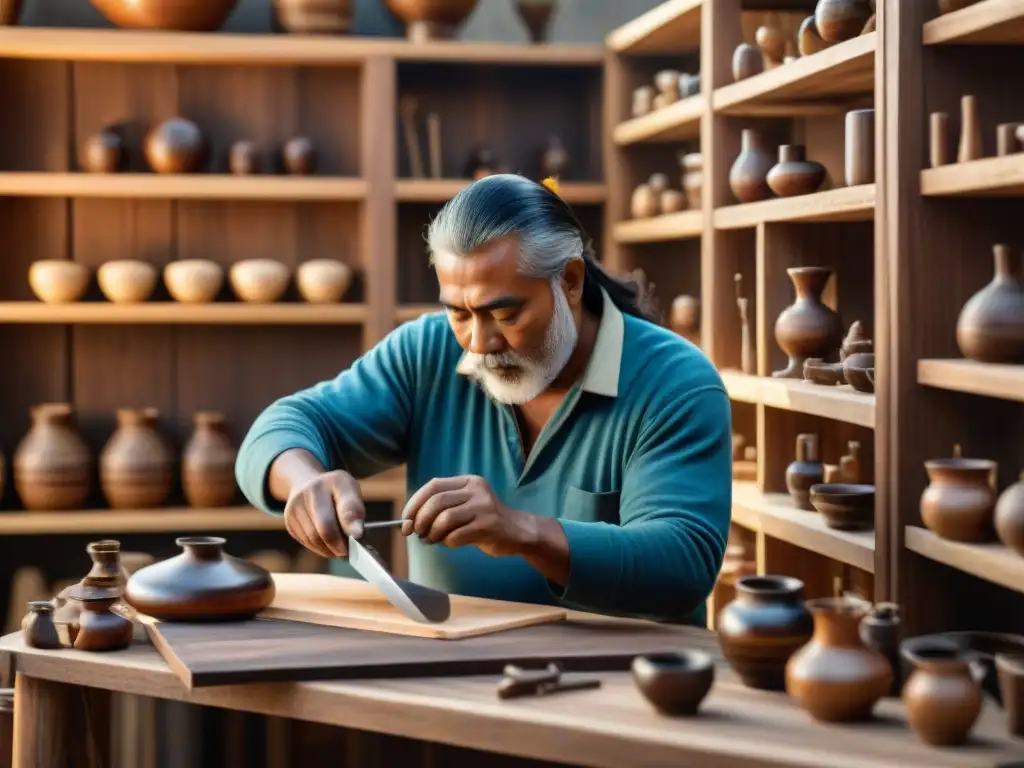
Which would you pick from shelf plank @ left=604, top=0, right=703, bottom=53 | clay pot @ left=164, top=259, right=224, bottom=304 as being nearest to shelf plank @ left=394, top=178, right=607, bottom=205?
shelf plank @ left=604, top=0, right=703, bottom=53

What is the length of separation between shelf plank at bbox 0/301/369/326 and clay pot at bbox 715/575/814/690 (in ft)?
10.5

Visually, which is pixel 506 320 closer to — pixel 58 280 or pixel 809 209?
pixel 809 209

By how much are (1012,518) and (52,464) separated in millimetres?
3355

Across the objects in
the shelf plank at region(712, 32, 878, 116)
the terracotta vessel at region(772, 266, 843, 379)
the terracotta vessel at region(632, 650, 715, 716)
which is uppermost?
the shelf plank at region(712, 32, 878, 116)

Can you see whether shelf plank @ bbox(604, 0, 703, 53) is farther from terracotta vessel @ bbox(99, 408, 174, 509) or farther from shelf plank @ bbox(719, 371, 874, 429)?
terracotta vessel @ bbox(99, 408, 174, 509)

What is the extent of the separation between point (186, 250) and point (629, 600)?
133 inches

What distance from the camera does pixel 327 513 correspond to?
2.28 m

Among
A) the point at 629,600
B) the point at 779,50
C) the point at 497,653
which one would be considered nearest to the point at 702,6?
the point at 779,50

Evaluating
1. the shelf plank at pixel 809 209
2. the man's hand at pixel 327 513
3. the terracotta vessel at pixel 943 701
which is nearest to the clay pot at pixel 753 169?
the shelf plank at pixel 809 209

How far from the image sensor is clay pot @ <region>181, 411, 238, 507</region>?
16.0 feet

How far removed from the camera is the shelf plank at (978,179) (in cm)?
248

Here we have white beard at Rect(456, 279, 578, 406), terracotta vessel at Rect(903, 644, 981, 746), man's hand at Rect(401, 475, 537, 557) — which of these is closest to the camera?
terracotta vessel at Rect(903, 644, 981, 746)

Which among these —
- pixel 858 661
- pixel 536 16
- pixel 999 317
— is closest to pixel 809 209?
pixel 999 317

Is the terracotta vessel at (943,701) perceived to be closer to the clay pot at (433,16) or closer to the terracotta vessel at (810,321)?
the terracotta vessel at (810,321)
